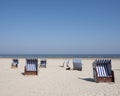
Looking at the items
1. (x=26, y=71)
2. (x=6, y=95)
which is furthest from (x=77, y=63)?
(x=6, y=95)

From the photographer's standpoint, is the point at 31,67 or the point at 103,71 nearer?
the point at 103,71

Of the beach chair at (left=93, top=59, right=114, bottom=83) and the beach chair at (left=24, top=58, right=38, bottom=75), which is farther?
the beach chair at (left=24, top=58, right=38, bottom=75)

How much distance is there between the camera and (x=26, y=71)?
52.3 feet

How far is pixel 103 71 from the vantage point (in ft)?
42.4

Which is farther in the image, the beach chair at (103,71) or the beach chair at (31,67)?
the beach chair at (31,67)

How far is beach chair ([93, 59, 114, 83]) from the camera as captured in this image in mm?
12516

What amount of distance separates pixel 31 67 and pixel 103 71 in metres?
5.69

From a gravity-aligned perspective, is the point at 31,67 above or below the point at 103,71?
above

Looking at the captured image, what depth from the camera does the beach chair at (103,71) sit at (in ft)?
41.1

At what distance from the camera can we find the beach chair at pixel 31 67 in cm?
1594

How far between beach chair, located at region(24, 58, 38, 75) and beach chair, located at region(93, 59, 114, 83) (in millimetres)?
4804

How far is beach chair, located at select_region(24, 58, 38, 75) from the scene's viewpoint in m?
15.9

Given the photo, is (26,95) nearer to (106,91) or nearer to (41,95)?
(41,95)

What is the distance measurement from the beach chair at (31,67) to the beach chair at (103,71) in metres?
4.80
